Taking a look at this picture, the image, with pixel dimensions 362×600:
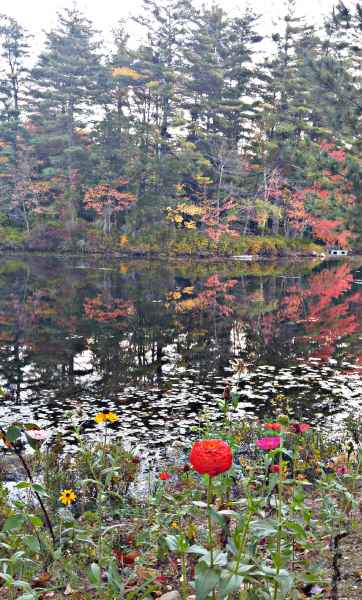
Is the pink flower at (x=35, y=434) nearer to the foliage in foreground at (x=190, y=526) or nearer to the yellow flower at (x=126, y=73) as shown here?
the foliage in foreground at (x=190, y=526)

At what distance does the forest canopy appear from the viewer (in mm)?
35531

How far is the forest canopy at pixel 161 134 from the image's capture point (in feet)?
117

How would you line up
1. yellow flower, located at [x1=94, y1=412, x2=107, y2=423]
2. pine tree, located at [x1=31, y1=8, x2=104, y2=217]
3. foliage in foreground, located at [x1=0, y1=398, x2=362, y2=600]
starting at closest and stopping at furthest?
foliage in foreground, located at [x1=0, y1=398, x2=362, y2=600] → yellow flower, located at [x1=94, y1=412, x2=107, y2=423] → pine tree, located at [x1=31, y1=8, x2=104, y2=217]

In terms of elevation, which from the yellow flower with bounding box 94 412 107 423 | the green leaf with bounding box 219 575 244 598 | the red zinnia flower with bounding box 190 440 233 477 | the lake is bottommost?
the lake

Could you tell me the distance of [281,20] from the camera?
38.4m

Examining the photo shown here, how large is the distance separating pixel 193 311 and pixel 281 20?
3034 centimetres

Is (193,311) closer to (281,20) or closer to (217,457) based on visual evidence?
(217,457)

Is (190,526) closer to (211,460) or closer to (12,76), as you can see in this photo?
(211,460)

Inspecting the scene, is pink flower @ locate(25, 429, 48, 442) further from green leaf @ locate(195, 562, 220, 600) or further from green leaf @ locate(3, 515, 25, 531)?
green leaf @ locate(195, 562, 220, 600)

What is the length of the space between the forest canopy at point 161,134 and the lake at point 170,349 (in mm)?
12944

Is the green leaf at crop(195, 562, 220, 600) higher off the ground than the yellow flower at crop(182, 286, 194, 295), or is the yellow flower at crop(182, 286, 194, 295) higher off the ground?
the green leaf at crop(195, 562, 220, 600)

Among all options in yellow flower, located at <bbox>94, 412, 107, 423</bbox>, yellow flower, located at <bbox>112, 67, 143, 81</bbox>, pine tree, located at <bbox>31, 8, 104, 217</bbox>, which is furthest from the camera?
pine tree, located at <bbox>31, 8, 104, 217</bbox>

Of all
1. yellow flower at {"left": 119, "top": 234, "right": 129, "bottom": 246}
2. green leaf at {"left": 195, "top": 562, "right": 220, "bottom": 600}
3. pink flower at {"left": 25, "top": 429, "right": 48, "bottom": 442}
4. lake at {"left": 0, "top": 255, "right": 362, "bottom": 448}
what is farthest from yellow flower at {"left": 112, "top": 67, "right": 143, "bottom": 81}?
green leaf at {"left": 195, "top": 562, "right": 220, "bottom": 600}

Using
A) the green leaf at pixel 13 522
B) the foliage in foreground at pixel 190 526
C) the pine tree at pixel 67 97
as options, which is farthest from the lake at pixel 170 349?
the pine tree at pixel 67 97
